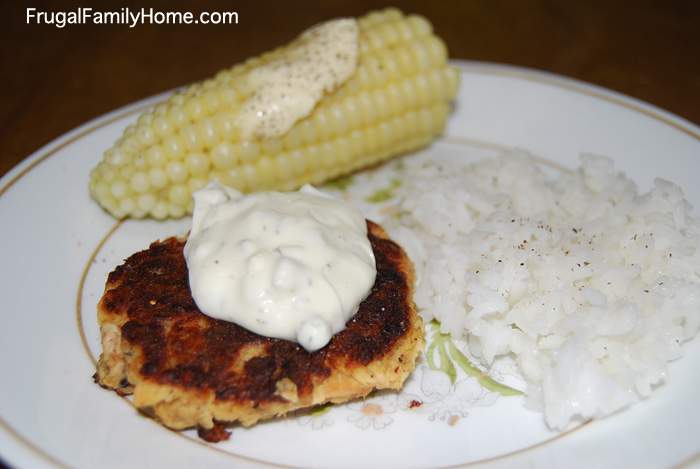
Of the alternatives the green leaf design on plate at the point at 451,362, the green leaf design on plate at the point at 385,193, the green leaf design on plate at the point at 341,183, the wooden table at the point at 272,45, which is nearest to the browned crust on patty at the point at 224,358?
the green leaf design on plate at the point at 451,362

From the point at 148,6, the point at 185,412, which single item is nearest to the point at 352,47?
the point at 185,412

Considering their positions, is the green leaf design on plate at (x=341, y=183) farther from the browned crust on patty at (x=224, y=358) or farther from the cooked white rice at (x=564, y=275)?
the browned crust on patty at (x=224, y=358)

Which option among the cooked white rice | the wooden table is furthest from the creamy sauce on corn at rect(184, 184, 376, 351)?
the wooden table

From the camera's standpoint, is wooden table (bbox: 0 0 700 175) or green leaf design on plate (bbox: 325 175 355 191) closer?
green leaf design on plate (bbox: 325 175 355 191)

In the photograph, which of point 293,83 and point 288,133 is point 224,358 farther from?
point 293,83

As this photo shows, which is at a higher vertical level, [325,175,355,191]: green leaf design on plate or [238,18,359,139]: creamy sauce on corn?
[238,18,359,139]: creamy sauce on corn

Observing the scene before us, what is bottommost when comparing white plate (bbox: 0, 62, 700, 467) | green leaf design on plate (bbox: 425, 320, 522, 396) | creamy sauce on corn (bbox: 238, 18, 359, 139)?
green leaf design on plate (bbox: 425, 320, 522, 396)

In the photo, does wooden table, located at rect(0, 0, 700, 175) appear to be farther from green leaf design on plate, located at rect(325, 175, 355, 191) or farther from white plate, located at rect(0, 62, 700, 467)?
green leaf design on plate, located at rect(325, 175, 355, 191)
